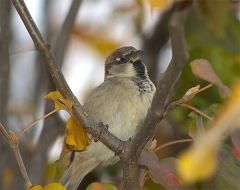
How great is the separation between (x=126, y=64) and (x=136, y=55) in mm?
79

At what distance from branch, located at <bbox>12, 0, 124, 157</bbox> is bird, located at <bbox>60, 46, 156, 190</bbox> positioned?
772 millimetres

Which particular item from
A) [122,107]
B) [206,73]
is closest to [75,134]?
[206,73]

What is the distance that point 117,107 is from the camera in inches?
101

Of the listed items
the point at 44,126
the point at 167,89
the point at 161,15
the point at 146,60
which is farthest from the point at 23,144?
the point at 167,89

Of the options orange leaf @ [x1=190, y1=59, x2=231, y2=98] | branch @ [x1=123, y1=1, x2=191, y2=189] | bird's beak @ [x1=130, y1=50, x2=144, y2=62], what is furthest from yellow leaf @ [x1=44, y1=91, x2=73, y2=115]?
bird's beak @ [x1=130, y1=50, x2=144, y2=62]

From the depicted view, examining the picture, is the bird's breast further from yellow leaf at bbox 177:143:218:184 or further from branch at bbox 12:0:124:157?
yellow leaf at bbox 177:143:218:184

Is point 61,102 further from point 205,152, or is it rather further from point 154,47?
point 154,47

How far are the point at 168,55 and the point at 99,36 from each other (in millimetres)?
586

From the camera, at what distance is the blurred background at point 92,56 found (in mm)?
2622

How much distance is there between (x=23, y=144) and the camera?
374 cm

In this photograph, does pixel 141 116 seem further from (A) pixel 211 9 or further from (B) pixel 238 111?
(B) pixel 238 111

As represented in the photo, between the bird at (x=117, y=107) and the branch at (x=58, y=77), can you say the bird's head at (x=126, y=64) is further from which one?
the branch at (x=58, y=77)

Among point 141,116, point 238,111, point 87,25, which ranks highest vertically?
point 238,111

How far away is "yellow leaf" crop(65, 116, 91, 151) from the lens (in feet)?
5.53
